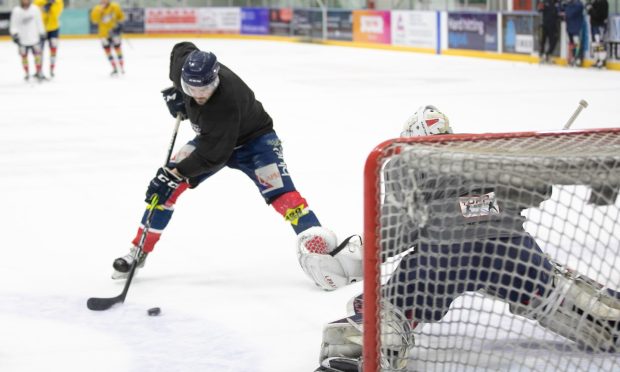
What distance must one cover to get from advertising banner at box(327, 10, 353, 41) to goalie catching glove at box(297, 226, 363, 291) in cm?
1801

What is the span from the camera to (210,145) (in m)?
4.14

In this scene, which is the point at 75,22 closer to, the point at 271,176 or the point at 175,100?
the point at 175,100

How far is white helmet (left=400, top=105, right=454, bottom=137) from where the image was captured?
3539 mm

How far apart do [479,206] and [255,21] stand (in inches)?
913

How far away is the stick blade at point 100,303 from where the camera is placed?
4.14 metres

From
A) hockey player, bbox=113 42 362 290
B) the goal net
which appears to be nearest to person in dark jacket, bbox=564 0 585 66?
hockey player, bbox=113 42 362 290

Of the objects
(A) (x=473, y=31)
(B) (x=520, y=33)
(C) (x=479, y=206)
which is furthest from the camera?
(A) (x=473, y=31)

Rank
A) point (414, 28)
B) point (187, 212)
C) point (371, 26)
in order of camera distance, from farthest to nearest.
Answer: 1. point (371, 26)
2. point (414, 28)
3. point (187, 212)

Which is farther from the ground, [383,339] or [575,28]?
[575,28]

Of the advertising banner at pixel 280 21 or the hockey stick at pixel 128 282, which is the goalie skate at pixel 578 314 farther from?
the advertising banner at pixel 280 21

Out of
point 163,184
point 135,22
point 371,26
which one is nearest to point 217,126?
point 163,184

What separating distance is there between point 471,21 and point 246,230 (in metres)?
13.0

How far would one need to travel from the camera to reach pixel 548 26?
610 inches

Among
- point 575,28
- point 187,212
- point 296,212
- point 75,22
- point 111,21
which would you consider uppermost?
point 111,21
